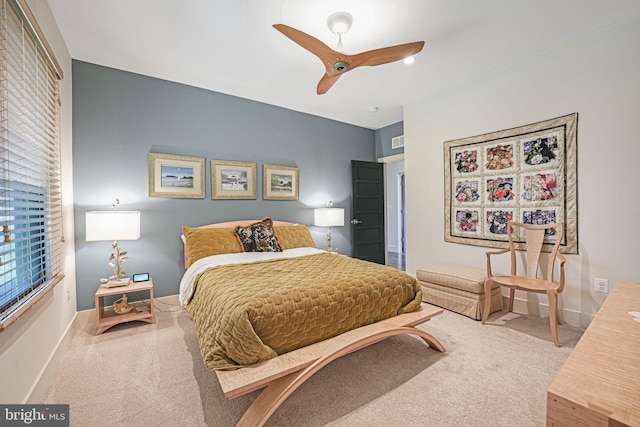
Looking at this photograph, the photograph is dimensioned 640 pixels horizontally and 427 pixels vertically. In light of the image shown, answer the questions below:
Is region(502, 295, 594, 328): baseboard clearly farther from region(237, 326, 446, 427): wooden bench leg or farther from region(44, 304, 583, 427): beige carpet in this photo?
region(237, 326, 446, 427): wooden bench leg

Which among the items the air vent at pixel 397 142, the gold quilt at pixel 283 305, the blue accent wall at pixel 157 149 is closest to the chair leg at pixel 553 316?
the gold quilt at pixel 283 305

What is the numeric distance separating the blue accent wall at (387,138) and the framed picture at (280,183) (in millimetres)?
1894

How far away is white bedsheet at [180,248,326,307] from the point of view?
2.57m

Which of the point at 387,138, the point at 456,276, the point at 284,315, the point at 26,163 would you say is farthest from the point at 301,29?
the point at 387,138

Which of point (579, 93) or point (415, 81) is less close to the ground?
point (415, 81)

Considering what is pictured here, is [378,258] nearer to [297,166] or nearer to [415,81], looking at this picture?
[297,166]

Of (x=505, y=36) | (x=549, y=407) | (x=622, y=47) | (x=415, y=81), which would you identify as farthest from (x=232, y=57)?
(x=622, y=47)

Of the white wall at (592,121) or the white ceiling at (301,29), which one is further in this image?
the white wall at (592,121)

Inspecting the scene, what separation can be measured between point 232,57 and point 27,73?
5.40 ft

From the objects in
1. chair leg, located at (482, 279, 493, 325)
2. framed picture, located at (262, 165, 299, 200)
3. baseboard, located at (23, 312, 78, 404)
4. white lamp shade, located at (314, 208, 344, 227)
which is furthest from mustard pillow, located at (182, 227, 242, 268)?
chair leg, located at (482, 279, 493, 325)

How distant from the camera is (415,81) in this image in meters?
3.45

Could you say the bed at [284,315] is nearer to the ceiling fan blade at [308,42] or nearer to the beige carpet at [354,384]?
the beige carpet at [354,384]

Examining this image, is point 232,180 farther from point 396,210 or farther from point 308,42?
point 396,210

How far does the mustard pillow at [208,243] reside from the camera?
303cm
